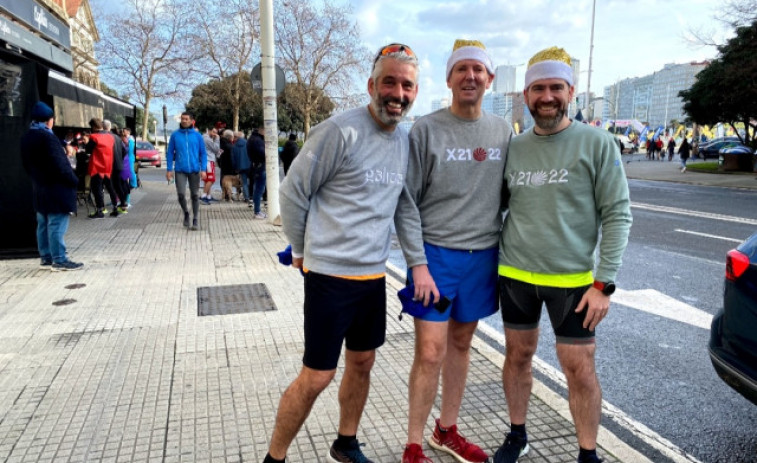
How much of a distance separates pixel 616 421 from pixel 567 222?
4.80 ft

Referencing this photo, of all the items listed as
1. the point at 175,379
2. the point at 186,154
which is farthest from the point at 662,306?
the point at 186,154

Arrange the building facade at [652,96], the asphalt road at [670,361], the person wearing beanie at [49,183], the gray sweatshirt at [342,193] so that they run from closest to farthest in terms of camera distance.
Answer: the gray sweatshirt at [342,193], the asphalt road at [670,361], the person wearing beanie at [49,183], the building facade at [652,96]

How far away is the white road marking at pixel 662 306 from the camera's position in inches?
201

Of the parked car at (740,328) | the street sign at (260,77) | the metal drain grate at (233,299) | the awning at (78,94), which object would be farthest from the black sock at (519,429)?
the street sign at (260,77)

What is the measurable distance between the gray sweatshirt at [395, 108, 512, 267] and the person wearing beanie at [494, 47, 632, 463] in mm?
104

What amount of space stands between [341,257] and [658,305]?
441 centimetres

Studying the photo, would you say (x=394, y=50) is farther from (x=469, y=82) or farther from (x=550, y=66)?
(x=550, y=66)

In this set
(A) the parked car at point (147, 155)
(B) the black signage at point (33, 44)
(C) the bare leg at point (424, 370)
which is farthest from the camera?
(A) the parked car at point (147, 155)

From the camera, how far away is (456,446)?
108 inches

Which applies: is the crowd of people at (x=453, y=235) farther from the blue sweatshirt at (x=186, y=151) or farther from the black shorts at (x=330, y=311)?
the blue sweatshirt at (x=186, y=151)

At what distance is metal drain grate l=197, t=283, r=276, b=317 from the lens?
501 cm

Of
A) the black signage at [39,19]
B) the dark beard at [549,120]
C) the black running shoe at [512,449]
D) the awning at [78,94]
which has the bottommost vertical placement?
the black running shoe at [512,449]

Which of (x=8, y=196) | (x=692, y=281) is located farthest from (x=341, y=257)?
(x=8, y=196)

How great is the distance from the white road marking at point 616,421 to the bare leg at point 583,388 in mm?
354
